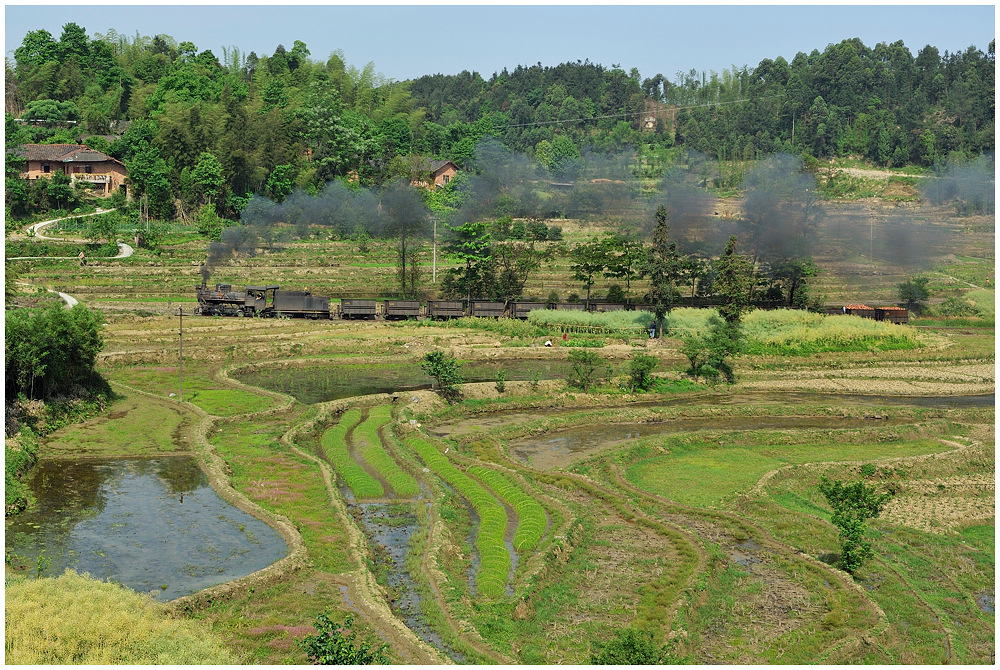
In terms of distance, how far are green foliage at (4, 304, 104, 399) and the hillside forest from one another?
67.0 metres

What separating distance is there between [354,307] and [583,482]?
46.4 meters

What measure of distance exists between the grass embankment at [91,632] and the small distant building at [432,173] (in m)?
108

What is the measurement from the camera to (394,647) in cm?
2366

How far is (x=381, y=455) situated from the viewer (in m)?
41.8

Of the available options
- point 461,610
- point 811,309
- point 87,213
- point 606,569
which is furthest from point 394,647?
point 87,213

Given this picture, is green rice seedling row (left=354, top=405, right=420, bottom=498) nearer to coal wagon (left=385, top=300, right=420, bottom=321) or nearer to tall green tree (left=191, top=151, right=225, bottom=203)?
coal wagon (left=385, top=300, right=420, bottom=321)

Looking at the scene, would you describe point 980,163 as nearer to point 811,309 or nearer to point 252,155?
point 811,309

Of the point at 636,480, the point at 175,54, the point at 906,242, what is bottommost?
the point at 636,480

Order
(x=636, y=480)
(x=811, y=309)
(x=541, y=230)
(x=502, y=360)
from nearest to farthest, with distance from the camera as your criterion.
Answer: (x=636, y=480)
(x=502, y=360)
(x=811, y=309)
(x=541, y=230)

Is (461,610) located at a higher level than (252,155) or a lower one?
lower

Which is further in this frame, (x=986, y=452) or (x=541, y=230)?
(x=541, y=230)

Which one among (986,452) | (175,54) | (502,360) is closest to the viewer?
(986,452)

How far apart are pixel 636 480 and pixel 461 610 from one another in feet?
52.1

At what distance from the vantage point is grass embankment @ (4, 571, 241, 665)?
20.5 meters
